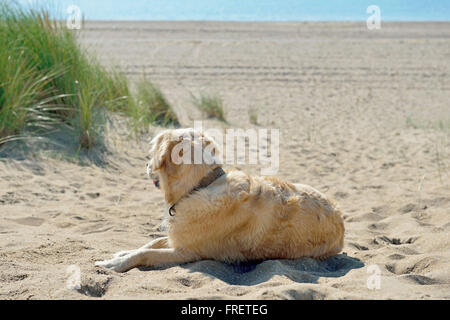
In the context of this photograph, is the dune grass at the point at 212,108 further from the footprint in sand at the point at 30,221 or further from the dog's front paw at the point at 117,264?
the dog's front paw at the point at 117,264

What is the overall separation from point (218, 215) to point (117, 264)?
85cm

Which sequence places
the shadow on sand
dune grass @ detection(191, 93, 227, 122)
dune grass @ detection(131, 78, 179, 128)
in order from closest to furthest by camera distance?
1. the shadow on sand
2. dune grass @ detection(131, 78, 179, 128)
3. dune grass @ detection(191, 93, 227, 122)

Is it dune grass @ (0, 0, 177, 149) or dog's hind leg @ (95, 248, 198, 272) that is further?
dune grass @ (0, 0, 177, 149)

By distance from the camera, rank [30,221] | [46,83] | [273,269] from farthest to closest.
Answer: [46,83]
[30,221]
[273,269]

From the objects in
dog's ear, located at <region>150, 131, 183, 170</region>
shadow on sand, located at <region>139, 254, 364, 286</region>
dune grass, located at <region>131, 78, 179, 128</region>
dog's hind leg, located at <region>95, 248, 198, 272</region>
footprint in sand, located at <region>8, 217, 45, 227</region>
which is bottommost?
shadow on sand, located at <region>139, 254, 364, 286</region>

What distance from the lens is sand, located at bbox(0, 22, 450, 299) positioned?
3549 mm

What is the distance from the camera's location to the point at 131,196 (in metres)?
6.33

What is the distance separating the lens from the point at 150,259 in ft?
13.0

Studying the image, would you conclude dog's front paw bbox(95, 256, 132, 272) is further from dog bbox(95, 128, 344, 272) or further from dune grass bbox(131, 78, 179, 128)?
dune grass bbox(131, 78, 179, 128)

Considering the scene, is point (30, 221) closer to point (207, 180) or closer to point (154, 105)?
point (207, 180)

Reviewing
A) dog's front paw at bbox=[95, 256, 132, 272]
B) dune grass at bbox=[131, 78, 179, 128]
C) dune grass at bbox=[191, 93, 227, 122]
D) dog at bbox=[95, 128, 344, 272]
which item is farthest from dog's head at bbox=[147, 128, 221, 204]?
dune grass at bbox=[191, 93, 227, 122]

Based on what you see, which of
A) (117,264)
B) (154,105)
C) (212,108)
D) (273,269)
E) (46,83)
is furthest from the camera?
(212,108)

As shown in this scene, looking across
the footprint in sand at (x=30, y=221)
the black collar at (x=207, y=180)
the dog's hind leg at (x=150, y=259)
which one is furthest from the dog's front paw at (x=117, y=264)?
the footprint in sand at (x=30, y=221)

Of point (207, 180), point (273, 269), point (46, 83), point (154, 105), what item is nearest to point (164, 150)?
point (207, 180)
